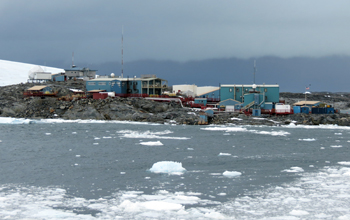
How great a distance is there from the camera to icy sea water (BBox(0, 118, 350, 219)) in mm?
15547

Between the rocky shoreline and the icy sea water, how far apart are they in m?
25.0

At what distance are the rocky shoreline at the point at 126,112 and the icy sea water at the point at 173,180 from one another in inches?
985

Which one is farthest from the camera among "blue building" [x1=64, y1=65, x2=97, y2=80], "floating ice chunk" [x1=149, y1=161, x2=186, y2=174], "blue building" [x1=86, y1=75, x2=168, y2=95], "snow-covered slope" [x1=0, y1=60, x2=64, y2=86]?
"snow-covered slope" [x1=0, y1=60, x2=64, y2=86]

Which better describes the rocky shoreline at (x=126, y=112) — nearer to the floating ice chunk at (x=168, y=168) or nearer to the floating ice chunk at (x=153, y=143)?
the floating ice chunk at (x=153, y=143)

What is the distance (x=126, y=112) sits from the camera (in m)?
64.6

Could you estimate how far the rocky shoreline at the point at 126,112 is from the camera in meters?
62.0

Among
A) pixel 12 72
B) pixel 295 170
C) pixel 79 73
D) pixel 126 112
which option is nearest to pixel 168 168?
pixel 295 170

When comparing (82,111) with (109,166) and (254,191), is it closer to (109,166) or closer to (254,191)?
(109,166)

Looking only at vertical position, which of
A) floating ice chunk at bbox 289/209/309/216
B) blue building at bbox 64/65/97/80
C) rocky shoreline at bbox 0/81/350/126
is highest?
blue building at bbox 64/65/97/80

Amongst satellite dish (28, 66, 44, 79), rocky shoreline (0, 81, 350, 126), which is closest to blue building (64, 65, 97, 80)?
satellite dish (28, 66, 44, 79)

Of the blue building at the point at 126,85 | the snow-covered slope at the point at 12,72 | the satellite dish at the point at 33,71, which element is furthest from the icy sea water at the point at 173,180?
the snow-covered slope at the point at 12,72

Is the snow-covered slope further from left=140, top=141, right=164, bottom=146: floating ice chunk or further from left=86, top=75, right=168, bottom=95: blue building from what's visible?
left=140, top=141, right=164, bottom=146: floating ice chunk

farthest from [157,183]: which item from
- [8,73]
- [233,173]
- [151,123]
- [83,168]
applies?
[8,73]

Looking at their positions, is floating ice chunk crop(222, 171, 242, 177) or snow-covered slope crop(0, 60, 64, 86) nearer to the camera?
floating ice chunk crop(222, 171, 242, 177)
